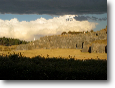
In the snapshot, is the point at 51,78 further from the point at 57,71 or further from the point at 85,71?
the point at 85,71

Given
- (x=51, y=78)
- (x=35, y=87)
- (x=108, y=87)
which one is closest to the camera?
(x=108, y=87)

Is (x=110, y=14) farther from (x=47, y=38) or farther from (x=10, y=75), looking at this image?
(x=47, y=38)

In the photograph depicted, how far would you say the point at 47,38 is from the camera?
22688 mm

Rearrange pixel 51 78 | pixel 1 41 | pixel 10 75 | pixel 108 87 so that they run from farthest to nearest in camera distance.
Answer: pixel 1 41 → pixel 10 75 → pixel 51 78 → pixel 108 87

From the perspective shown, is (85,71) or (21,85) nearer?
(21,85)

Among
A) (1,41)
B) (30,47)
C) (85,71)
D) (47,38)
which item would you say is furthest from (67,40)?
(85,71)

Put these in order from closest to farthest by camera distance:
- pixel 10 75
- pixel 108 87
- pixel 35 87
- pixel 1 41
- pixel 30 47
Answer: pixel 108 87
pixel 35 87
pixel 10 75
pixel 30 47
pixel 1 41

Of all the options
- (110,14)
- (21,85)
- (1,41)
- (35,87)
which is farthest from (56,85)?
(1,41)

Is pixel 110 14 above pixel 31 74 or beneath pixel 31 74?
above

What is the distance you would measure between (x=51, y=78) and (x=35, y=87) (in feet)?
2.65

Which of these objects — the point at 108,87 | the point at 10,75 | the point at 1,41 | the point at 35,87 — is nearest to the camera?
the point at 108,87

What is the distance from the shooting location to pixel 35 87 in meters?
4.58

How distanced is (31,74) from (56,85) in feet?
3.99

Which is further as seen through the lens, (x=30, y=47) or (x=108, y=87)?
(x=30, y=47)
